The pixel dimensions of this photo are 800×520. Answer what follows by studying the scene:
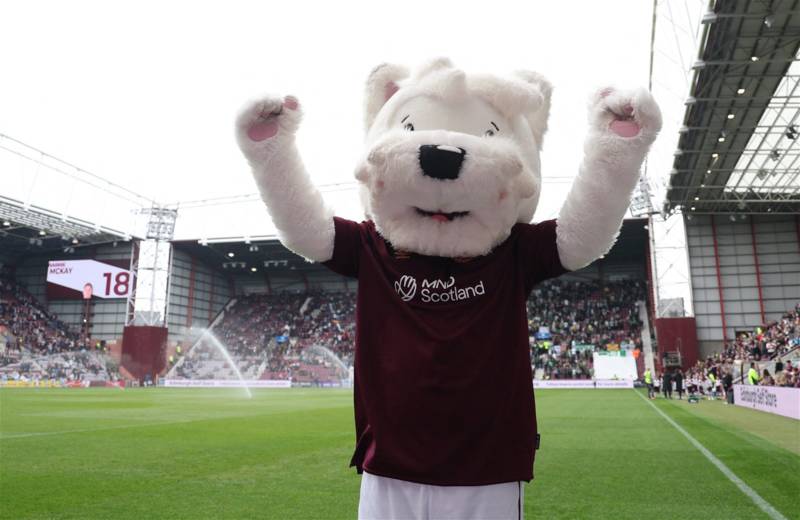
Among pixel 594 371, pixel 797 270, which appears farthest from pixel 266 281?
pixel 797 270

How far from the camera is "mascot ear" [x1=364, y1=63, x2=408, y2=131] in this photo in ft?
7.46

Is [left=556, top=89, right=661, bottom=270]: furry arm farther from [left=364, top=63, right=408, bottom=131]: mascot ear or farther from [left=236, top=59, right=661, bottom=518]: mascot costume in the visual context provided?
[left=364, top=63, right=408, bottom=131]: mascot ear

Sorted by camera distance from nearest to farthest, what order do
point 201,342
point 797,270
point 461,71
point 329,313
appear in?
point 461,71
point 797,270
point 201,342
point 329,313

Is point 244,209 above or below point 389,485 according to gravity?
above

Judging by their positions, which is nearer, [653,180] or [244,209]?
[653,180]

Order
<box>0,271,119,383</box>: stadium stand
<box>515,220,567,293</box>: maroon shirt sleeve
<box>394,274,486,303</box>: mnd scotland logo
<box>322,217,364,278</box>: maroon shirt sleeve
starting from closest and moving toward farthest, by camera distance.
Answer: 1. <box>394,274,486,303</box>: mnd scotland logo
2. <box>515,220,567,293</box>: maroon shirt sleeve
3. <box>322,217,364,278</box>: maroon shirt sleeve
4. <box>0,271,119,383</box>: stadium stand

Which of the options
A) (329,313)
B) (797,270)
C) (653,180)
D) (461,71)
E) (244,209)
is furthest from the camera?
(329,313)

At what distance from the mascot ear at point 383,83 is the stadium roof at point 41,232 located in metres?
32.2

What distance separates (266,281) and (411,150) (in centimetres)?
4701

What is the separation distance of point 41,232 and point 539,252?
40829mm

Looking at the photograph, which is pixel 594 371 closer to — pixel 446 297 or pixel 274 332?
pixel 274 332

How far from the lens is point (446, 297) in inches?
74.9

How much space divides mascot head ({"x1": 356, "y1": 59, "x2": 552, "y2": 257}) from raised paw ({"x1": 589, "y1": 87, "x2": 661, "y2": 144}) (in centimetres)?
28

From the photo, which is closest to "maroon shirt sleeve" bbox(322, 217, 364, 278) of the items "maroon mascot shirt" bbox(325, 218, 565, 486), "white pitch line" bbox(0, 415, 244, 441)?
"maroon mascot shirt" bbox(325, 218, 565, 486)
